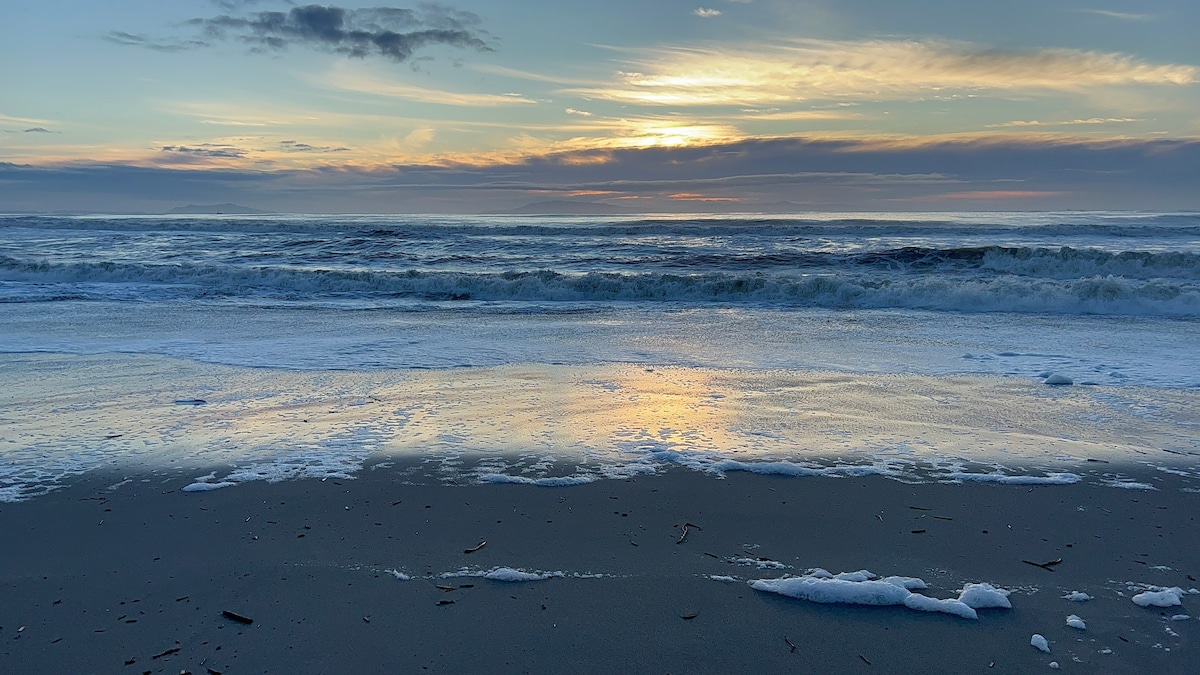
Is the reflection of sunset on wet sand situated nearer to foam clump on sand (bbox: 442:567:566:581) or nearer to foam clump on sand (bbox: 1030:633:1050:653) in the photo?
foam clump on sand (bbox: 442:567:566:581)

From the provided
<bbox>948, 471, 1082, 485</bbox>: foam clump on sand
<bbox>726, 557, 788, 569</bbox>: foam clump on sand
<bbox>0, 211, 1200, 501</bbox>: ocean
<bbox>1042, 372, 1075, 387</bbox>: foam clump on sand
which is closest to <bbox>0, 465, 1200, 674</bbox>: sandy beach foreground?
<bbox>726, 557, 788, 569</bbox>: foam clump on sand

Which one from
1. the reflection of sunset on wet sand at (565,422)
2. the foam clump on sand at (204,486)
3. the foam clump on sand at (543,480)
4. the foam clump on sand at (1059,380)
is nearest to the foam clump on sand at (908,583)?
the reflection of sunset on wet sand at (565,422)

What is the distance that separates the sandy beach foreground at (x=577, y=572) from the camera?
262cm

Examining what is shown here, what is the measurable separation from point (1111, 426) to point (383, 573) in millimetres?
5300

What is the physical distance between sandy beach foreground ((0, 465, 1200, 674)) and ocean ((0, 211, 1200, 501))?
36 cm

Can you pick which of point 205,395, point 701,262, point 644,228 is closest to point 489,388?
point 205,395

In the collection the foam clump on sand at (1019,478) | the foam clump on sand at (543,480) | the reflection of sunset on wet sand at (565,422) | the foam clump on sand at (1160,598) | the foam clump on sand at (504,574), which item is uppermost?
the reflection of sunset on wet sand at (565,422)

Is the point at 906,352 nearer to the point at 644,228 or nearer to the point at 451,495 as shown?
the point at 451,495

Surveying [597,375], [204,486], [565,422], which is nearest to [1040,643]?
[565,422]

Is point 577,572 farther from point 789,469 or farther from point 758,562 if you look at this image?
point 789,469

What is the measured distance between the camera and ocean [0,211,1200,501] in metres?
4.73

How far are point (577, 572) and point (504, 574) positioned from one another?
1.05ft

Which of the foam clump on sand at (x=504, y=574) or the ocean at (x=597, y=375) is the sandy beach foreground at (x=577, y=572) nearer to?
the foam clump on sand at (x=504, y=574)

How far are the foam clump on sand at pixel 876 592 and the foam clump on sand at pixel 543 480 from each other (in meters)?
1.42
